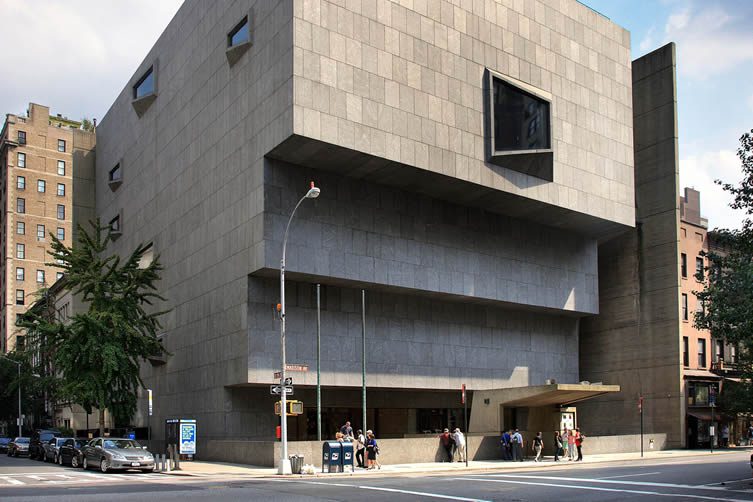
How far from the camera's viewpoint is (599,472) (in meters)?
30.6

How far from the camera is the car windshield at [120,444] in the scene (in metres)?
33.0

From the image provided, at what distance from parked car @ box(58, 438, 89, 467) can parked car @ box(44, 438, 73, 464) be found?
1283 mm

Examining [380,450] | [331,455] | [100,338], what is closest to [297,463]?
[331,455]

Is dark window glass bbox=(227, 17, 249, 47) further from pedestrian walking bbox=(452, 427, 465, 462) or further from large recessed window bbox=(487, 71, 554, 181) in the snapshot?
pedestrian walking bbox=(452, 427, 465, 462)

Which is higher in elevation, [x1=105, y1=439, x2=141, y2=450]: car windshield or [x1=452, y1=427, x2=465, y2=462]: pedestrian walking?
[x1=105, y1=439, x2=141, y2=450]: car windshield

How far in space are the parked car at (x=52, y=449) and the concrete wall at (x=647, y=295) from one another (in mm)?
38807

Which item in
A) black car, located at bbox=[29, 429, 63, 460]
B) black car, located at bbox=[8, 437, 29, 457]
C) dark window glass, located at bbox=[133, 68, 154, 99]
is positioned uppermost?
dark window glass, located at bbox=[133, 68, 154, 99]

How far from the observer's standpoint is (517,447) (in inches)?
1581

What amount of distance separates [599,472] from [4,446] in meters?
52.7

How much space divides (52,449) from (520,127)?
108ft

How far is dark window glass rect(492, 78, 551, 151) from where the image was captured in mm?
47031

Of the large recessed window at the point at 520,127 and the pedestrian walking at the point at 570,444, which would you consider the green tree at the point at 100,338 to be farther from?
the pedestrian walking at the point at 570,444

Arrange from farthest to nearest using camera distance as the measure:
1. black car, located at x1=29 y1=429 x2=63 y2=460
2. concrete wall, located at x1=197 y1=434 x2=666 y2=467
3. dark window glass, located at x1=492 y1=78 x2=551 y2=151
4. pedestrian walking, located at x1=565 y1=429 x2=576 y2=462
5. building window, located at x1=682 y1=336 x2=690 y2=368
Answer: building window, located at x1=682 y1=336 x2=690 y2=368 < black car, located at x1=29 y1=429 x2=63 y2=460 < dark window glass, located at x1=492 y1=78 x2=551 y2=151 < pedestrian walking, located at x1=565 y1=429 x2=576 y2=462 < concrete wall, located at x1=197 y1=434 x2=666 y2=467

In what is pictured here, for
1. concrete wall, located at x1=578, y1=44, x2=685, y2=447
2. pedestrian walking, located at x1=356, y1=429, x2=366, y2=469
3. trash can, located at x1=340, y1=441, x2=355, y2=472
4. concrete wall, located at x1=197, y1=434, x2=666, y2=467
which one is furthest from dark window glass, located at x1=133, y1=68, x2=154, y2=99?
concrete wall, located at x1=578, y1=44, x2=685, y2=447
